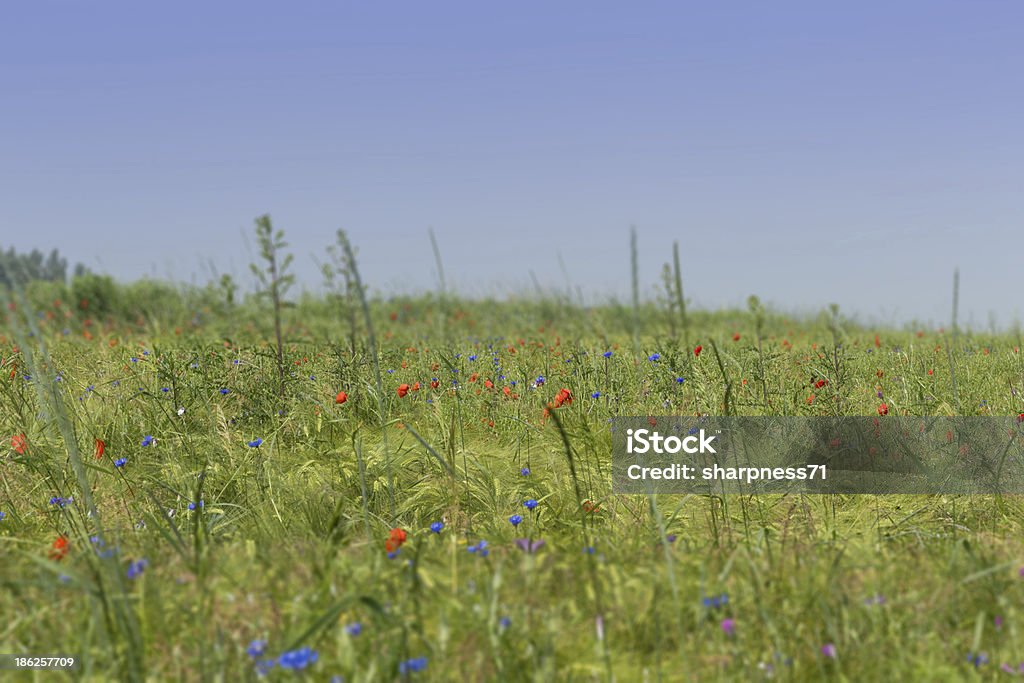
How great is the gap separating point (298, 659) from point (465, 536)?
1.35 m

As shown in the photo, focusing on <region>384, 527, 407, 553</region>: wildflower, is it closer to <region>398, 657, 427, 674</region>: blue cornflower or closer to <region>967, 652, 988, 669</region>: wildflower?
<region>398, 657, 427, 674</region>: blue cornflower

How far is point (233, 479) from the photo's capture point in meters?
3.96

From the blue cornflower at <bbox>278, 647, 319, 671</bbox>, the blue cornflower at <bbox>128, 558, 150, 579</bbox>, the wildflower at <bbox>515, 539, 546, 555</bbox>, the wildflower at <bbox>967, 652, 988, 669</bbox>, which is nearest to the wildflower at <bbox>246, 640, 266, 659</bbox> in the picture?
the blue cornflower at <bbox>278, 647, 319, 671</bbox>

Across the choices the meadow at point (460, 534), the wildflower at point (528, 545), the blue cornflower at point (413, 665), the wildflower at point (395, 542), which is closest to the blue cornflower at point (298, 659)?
the meadow at point (460, 534)

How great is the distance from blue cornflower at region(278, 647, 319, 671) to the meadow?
0.04m

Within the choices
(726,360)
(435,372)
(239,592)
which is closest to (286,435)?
(435,372)

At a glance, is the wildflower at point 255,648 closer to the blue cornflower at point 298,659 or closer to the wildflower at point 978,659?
the blue cornflower at point 298,659

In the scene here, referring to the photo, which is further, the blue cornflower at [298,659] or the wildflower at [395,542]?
the wildflower at [395,542]

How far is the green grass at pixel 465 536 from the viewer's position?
222 centimetres

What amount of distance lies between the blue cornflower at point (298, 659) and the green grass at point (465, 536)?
0.20 feet

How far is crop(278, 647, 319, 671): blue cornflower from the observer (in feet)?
6.49

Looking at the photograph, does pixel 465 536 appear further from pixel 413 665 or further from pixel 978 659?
pixel 978 659

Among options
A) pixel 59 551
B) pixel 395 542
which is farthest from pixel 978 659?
pixel 59 551

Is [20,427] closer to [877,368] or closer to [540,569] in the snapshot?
[540,569]
